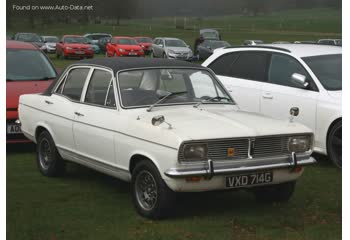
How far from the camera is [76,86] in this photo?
774 cm

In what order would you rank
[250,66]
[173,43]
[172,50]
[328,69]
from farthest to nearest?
[173,43]
[172,50]
[250,66]
[328,69]

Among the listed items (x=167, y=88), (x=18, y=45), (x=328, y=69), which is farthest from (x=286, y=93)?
(x=18, y=45)

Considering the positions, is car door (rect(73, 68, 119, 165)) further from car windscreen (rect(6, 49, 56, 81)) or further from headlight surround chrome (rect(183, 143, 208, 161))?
car windscreen (rect(6, 49, 56, 81))

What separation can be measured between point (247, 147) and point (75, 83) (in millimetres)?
2859

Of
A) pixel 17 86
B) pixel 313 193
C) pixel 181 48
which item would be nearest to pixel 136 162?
pixel 313 193

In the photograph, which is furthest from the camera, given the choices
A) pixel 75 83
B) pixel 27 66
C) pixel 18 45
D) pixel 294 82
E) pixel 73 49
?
pixel 73 49

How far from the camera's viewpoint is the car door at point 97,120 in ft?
21.8

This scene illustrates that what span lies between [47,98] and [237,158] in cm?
327

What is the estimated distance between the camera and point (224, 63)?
34.4ft

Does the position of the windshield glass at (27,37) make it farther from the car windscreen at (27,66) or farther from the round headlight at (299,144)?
the round headlight at (299,144)

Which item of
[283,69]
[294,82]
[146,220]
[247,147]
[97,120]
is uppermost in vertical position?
[283,69]

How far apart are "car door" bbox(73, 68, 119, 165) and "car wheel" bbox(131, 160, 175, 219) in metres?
0.54

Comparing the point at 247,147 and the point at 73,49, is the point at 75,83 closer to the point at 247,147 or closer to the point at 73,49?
the point at 247,147

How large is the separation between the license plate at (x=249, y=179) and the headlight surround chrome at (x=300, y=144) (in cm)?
40
